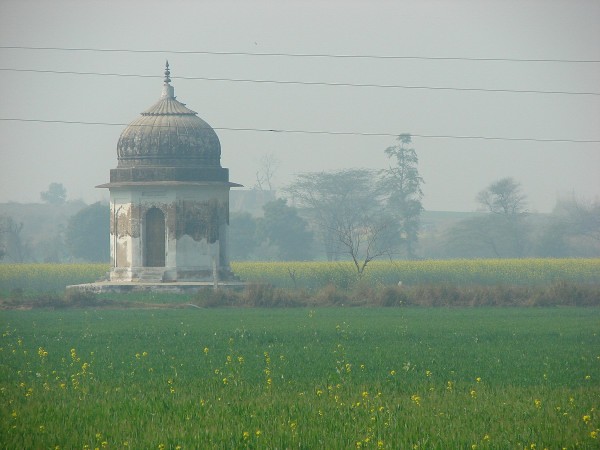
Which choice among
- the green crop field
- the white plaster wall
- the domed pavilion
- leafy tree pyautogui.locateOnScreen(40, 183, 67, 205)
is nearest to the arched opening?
the domed pavilion

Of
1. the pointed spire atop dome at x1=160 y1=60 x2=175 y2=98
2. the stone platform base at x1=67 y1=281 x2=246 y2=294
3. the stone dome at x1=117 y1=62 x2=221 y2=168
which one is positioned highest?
the pointed spire atop dome at x1=160 y1=60 x2=175 y2=98

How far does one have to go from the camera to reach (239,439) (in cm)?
1395

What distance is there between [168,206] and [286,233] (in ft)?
144

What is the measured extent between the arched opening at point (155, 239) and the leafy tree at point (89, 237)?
47615 mm

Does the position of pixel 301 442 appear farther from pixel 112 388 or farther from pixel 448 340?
pixel 448 340

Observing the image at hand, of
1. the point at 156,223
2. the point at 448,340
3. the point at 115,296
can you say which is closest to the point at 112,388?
the point at 448,340

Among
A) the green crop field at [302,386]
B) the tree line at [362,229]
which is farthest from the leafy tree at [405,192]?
the green crop field at [302,386]

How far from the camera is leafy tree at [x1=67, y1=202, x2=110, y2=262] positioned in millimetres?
98938

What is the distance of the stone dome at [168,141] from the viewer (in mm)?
51969

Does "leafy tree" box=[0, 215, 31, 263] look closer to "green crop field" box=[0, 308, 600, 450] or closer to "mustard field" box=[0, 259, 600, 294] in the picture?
"mustard field" box=[0, 259, 600, 294]

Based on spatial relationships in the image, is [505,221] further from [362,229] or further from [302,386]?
[302,386]

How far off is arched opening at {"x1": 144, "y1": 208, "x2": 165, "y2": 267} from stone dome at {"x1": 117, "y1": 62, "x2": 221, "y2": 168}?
2364 millimetres

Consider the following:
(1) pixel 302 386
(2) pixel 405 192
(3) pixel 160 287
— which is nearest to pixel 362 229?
(2) pixel 405 192

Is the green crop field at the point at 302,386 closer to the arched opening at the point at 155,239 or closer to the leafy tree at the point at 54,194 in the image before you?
the arched opening at the point at 155,239
